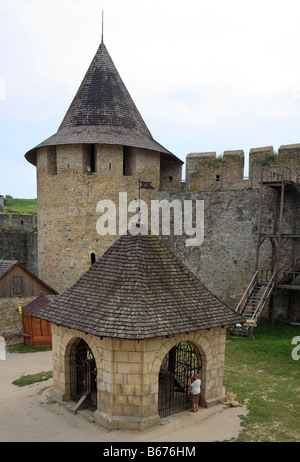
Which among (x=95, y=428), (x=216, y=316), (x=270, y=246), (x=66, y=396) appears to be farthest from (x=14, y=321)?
(x=270, y=246)

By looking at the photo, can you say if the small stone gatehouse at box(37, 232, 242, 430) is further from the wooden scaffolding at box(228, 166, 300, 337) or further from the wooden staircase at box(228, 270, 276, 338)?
the wooden scaffolding at box(228, 166, 300, 337)

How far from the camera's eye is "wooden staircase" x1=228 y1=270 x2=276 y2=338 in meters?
13.2

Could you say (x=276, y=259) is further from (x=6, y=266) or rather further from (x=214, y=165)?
(x=6, y=266)

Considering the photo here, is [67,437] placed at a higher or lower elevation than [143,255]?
lower

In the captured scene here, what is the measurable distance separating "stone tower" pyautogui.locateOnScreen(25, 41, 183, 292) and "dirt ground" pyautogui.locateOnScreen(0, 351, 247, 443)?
821 cm

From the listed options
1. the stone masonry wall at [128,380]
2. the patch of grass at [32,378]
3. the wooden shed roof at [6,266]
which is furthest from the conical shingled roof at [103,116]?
the stone masonry wall at [128,380]

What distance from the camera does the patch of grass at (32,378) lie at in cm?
1019

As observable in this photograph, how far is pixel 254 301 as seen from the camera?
14281 mm

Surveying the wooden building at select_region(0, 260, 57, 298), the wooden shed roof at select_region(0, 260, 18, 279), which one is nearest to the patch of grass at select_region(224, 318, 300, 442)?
the wooden building at select_region(0, 260, 57, 298)

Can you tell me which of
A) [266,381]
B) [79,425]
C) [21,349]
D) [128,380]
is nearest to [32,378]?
[21,349]

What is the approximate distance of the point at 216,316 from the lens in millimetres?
8328
